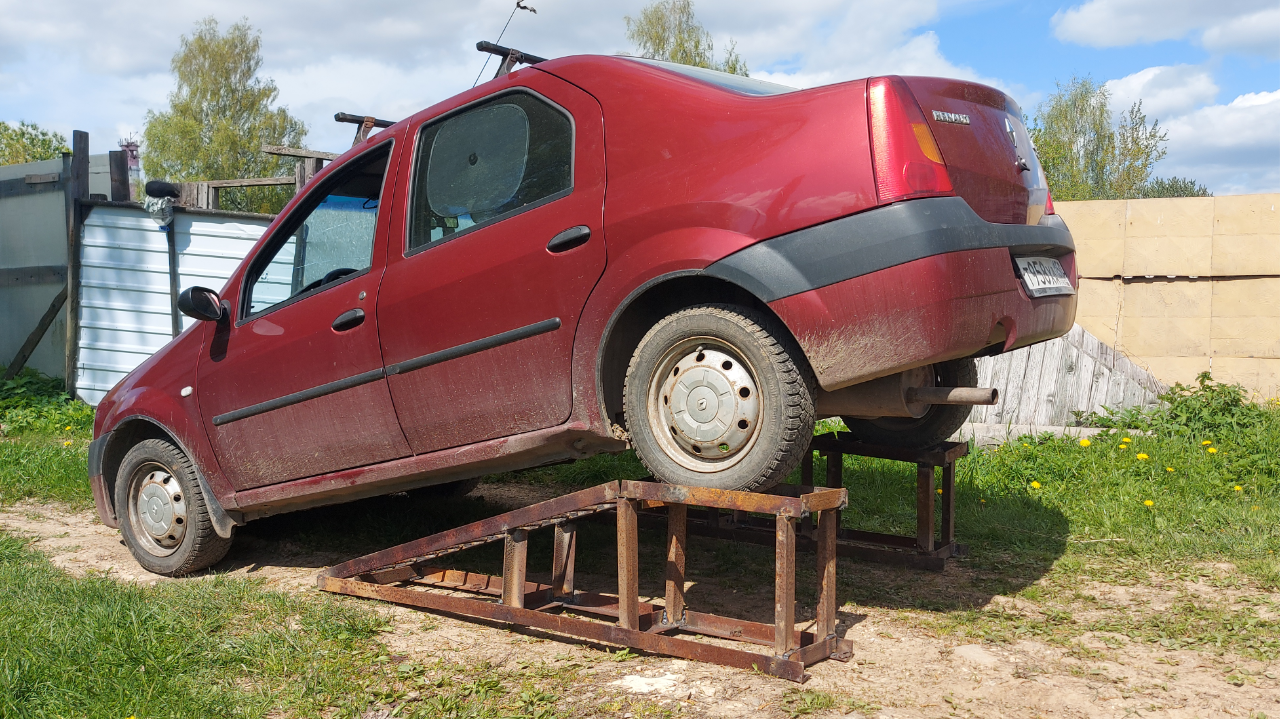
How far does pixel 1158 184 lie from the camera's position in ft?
129

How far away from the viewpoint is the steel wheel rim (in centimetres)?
470

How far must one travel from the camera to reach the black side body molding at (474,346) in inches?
131

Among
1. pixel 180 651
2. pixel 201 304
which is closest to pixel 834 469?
pixel 180 651

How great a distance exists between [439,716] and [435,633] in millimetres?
893

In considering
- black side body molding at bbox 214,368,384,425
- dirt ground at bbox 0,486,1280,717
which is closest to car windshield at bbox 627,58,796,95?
black side body molding at bbox 214,368,384,425

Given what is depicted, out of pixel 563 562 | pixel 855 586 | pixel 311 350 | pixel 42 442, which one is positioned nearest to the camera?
pixel 563 562

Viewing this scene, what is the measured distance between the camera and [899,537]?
178 inches

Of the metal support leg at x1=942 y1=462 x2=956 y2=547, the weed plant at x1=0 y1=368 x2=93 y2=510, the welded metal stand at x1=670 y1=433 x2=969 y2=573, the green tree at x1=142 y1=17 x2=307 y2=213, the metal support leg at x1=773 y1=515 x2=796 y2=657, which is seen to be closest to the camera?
the metal support leg at x1=773 y1=515 x2=796 y2=657

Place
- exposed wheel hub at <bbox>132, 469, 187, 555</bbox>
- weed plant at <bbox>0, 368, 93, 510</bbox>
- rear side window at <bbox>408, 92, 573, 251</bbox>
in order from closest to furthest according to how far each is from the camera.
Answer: rear side window at <bbox>408, 92, 573, 251</bbox>
exposed wheel hub at <bbox>132, 469, 187, 555</bbox>
weed plant at <bbox>0, 368, 93, 510</bbox>

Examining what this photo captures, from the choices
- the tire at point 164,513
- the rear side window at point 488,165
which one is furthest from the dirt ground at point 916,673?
the rear side window at point 488,165

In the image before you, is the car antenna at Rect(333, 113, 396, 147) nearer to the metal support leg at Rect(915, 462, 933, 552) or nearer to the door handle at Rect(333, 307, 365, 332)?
the door handle at Rect(333, 307, 365, 332)

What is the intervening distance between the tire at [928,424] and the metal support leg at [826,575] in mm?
976

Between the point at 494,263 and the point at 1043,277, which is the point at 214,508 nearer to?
the point at 494,263

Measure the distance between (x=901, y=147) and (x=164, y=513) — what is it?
12.8ft
